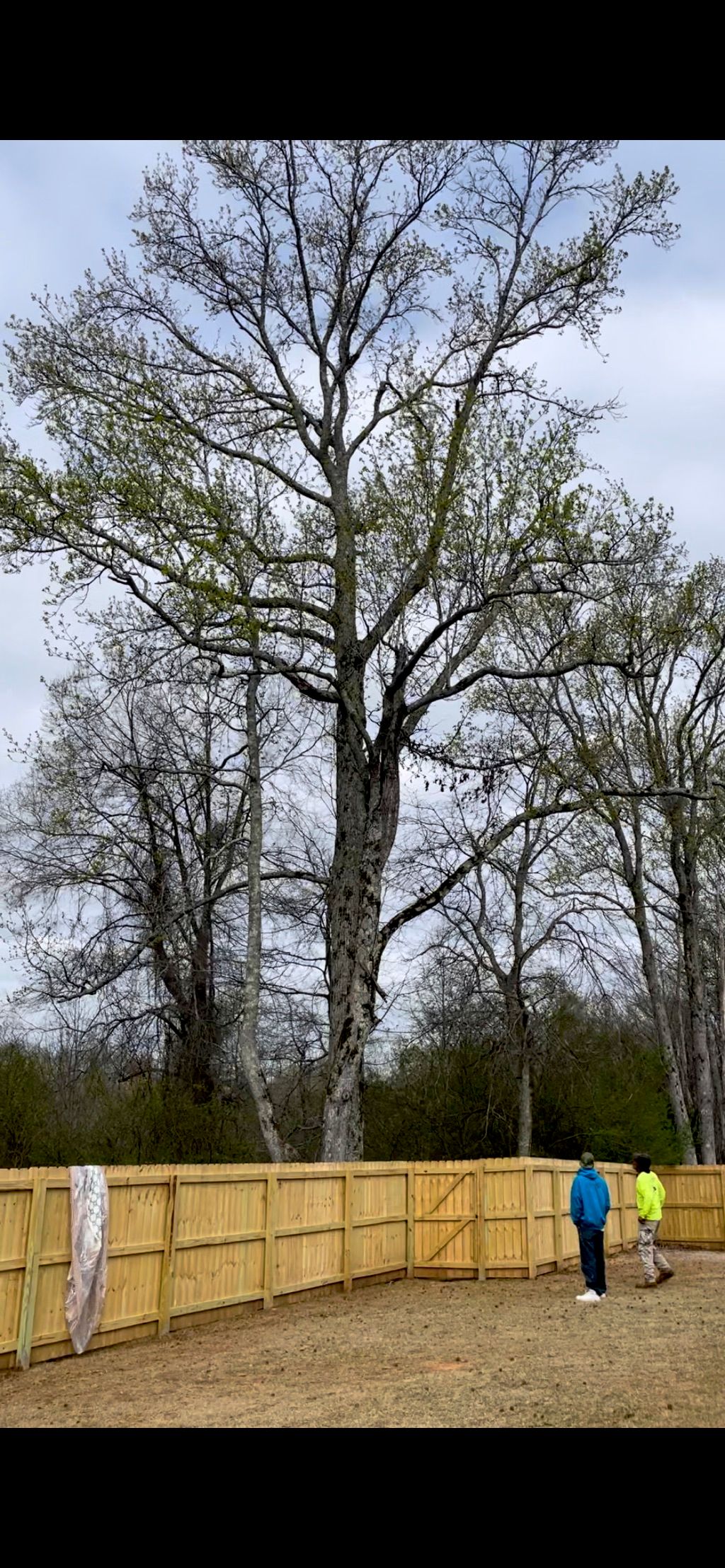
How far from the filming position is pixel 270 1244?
12602mm

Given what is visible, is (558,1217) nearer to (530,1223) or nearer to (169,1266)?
(530,1223)

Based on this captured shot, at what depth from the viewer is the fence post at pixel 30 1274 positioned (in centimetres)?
909

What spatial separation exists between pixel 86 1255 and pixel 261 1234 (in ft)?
10.2

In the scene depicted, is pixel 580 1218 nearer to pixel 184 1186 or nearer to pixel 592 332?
pixel 184 1186

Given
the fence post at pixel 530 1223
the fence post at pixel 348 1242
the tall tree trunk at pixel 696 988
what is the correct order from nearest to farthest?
the fence post at pixel 348 1242 → the fence post at pixel 530 1223 → the tall tree trunk at pixel 696 988

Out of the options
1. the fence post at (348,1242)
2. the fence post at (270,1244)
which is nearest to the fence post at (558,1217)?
the fence post at (348,1242)

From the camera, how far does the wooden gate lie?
50.8 feet

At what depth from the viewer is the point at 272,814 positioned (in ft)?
70.5

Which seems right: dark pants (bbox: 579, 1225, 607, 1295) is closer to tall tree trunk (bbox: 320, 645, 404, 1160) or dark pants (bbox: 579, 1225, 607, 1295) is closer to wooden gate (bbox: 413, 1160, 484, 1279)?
wooden gate (bbox: 413, 1160, 484, 1279)

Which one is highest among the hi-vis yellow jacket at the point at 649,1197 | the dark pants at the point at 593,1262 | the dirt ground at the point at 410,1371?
the hi-vis yellow jacket at the point at 649,1197

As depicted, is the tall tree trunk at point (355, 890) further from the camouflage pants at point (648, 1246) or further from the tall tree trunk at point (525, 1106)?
the tall tree trunk at point (525, 1106)

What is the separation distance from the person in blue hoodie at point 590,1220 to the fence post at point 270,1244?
325cm
